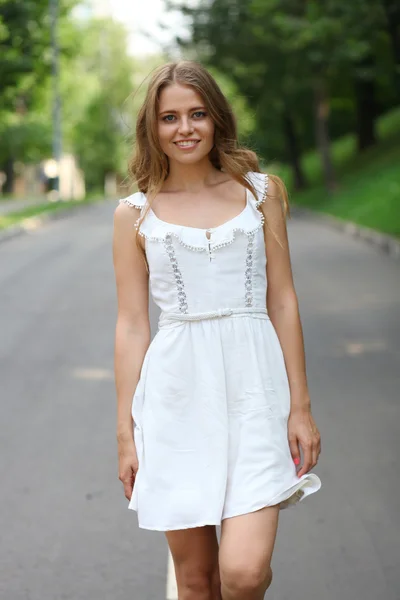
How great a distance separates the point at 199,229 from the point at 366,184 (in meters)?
31.7

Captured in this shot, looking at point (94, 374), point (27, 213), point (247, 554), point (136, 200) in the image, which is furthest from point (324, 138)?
point (247, 554)

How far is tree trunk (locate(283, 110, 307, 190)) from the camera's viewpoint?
4528 cm

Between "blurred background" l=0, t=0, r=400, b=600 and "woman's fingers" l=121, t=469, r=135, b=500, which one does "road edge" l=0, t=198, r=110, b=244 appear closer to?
"blurred background" l=0, t=0, r=400, b=600

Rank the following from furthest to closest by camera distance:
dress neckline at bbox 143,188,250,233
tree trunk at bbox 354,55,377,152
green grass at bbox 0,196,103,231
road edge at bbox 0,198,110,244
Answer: tree trunk at bbox 354,55,377,152
green grass at bbox 0,196,103,231
road edge at bbox 0,198,110,244
dress neckline at bbox 143,188,250,233

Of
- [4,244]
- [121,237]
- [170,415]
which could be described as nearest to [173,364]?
[170,415]

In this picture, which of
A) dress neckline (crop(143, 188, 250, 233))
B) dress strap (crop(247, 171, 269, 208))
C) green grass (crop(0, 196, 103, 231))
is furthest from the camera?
green grass (crop(0, 196, 103, 231))

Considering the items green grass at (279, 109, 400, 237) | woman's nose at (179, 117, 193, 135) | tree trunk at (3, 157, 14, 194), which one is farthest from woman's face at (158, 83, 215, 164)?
tree trunk at (3, 157, 14, 194)

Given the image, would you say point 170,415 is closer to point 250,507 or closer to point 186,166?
point 250,507

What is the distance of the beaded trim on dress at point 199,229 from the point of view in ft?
10.2

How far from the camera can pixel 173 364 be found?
122 inches

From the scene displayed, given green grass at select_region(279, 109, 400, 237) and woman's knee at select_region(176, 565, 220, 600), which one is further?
green grass at select_region(279, 109, 400, 237)

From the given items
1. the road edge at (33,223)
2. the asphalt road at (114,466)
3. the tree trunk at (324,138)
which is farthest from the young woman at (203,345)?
the tree trunk at (324,138)

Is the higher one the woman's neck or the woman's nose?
the woman's nose

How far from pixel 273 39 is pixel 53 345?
87.8 feet
